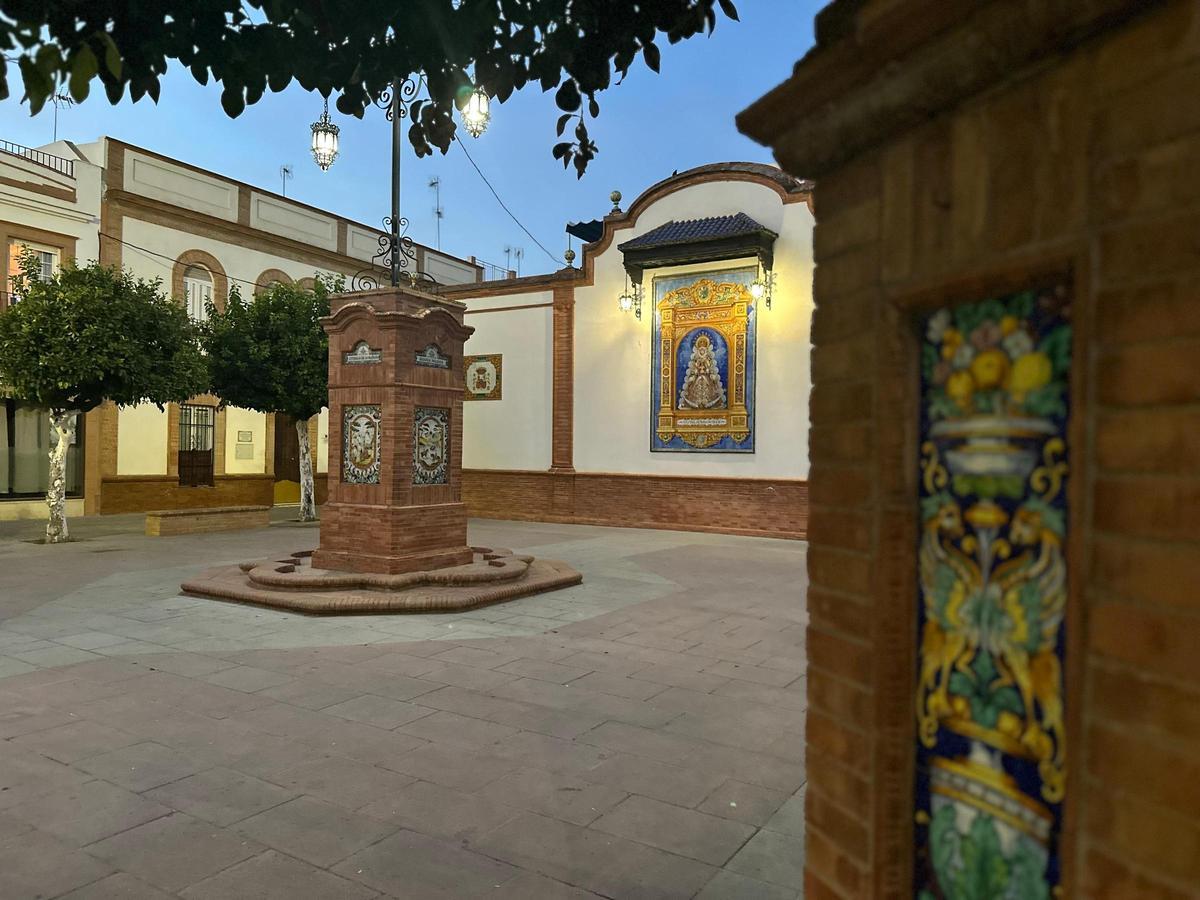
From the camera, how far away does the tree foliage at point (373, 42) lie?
91.4 inches

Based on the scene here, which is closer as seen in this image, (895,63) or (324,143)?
(895,63)

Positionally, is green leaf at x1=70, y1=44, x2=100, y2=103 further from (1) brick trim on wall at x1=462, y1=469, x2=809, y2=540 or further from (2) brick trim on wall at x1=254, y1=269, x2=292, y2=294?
(2) brick trim on wall at x1=254, y1=269, x2=292, y2=294

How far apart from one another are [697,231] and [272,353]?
29.4ft

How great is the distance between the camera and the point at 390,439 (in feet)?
29.3

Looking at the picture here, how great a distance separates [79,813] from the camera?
11.3 ft

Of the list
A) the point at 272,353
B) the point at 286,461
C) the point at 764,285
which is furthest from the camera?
the point at 286,461

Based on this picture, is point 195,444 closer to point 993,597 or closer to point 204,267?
point 204,267

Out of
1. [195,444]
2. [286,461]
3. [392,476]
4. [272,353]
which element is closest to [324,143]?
[392,476]

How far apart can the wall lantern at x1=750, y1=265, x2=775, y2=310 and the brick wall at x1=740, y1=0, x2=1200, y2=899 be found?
13973mm

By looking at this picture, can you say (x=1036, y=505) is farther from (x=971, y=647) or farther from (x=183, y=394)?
(x=183, y=394)

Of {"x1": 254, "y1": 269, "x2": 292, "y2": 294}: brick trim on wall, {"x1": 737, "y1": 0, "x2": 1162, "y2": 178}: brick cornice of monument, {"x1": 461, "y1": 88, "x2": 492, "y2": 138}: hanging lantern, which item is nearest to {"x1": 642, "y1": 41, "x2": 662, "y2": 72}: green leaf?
{"x1": 737, "y1": 0, "x2": 1162, "y2": 178}: brick cornice of monument

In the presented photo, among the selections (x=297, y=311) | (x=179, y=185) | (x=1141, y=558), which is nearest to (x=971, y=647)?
(x=1141, y=558)

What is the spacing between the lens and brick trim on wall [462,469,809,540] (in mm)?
15305

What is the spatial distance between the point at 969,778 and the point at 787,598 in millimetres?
7747
